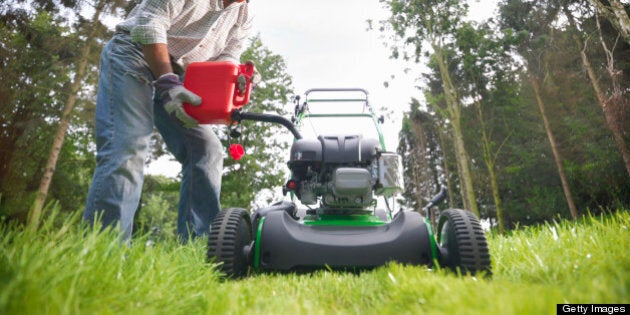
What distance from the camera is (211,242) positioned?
1.76 metres

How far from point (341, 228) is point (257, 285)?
→ 547mm

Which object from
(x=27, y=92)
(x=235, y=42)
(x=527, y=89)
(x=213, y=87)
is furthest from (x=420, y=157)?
(x=213, y=87)

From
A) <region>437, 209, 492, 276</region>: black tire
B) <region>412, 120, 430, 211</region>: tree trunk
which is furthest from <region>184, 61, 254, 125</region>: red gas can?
<region>412, 120, 430, 211</region>: tree trunk

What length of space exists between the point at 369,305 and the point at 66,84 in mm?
10481

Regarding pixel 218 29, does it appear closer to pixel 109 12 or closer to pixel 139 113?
pixel 139 113

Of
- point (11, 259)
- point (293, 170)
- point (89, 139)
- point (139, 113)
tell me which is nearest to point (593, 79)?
point (293, 170)

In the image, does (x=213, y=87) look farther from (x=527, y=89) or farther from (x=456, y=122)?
(x=527, y=89)

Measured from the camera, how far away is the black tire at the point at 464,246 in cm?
163

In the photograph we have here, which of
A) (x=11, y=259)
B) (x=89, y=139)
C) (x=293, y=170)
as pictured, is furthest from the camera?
(x=89, y=139)

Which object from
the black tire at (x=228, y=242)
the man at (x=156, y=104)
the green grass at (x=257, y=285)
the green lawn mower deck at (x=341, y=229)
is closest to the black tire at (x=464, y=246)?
the green lawn mower deck at (x=341, y=229)

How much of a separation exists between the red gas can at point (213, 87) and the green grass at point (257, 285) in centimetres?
67

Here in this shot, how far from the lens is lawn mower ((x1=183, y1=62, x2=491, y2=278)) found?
1.75 metres

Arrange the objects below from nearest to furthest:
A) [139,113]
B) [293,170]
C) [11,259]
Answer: [11,259]
[139,113]
[293,170]

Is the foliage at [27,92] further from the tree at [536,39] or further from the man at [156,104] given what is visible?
the tree at [536,39]
